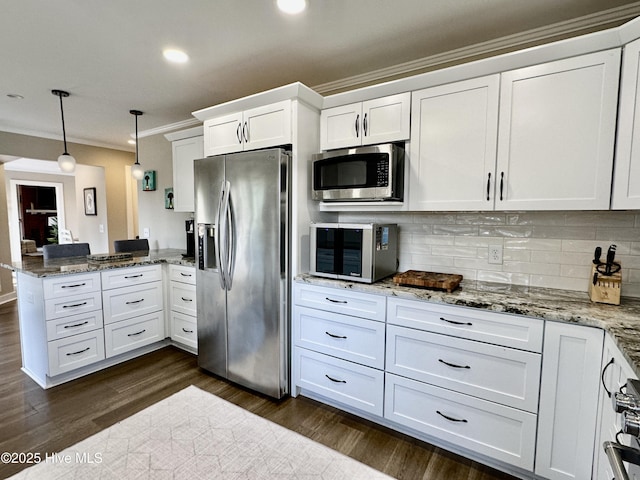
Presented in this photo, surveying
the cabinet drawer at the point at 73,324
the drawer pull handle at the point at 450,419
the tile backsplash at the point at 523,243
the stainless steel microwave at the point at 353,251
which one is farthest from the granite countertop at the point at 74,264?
the drawer pull handle at the point at 450,419

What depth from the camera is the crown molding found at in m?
1.81

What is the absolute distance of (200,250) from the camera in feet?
8.87

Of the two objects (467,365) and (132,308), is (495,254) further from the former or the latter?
(132,308)

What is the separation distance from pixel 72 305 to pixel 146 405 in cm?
108

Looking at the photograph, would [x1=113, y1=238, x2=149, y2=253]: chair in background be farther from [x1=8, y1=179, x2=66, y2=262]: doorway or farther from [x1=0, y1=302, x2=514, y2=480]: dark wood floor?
[x1=8, y1=179, x2=66, y2=262]: doorway

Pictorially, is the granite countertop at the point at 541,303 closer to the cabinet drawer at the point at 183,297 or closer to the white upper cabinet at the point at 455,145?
the white upper cabinet at the point at 455,145

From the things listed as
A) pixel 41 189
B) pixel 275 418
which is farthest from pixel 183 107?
pixel 41 189

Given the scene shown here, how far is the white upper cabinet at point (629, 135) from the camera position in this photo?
4.94ft

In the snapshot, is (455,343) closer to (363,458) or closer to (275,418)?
(363,458)

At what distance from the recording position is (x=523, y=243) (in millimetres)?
2092

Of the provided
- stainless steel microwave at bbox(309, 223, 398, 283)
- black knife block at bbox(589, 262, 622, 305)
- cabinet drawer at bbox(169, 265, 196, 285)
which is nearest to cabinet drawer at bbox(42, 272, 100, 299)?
cabinet drawer at bbox(169, 265, 196, 285)

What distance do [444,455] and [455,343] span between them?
0.70 m

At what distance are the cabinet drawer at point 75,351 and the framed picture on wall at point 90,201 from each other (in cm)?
399

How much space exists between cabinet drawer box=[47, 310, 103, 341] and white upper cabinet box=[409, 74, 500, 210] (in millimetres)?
2845
